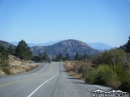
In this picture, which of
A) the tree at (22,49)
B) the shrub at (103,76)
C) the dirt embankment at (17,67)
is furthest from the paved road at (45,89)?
the tree at (22,49)

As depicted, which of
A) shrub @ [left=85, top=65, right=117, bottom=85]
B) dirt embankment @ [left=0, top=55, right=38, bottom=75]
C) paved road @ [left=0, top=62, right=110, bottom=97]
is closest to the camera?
paved road @ [left=0, top=62, right=110, bottom=97]

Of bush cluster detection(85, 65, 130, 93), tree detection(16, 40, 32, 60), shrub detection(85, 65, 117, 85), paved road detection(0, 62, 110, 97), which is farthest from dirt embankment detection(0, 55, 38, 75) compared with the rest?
bush cluster detection(85, 65, 130, 93)

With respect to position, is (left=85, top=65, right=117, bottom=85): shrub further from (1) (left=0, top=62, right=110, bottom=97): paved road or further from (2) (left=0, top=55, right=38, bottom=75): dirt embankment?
(2) (left=0, top=55, right=38, bottom=75): dirt embankment

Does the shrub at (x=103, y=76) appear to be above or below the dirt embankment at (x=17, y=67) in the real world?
below

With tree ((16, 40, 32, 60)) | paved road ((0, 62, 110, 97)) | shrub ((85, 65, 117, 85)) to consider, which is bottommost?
paved road ((0, 62, 110, 97))

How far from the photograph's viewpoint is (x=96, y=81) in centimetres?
3016

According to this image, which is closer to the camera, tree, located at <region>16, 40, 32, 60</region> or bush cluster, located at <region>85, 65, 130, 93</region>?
bush cluster, located at <region>85, 65, 130, 93</region>

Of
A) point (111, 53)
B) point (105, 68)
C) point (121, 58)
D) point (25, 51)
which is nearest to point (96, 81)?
point (105, 68)

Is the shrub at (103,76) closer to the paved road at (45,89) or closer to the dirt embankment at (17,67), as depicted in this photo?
the paved road at (45,89)

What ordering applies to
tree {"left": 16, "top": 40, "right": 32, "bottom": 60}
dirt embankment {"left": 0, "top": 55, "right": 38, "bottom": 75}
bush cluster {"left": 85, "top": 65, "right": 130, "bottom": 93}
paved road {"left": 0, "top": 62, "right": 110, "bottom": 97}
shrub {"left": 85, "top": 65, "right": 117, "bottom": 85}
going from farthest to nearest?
1. tree {"left": 16, "top": 40, "right": 32, "bottom": 60}
2. dirt embankment {"left": 0, "top": 55, "right": 38, "bottom": 75}
3. shrub {"left": 85, "top": 65, "right": 117, "bottom": 85}
4. bush cluster {"left": 85, "top": 65, "right": 130, "bottom": 93}
5. paved road {"left": 0, "top": 62, "right": 110, "bottom": 97}

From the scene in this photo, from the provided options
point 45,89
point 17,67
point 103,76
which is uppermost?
point 17,67

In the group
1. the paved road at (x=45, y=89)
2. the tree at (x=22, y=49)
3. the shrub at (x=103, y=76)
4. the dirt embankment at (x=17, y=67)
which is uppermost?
the tree at (x=22, y=49)

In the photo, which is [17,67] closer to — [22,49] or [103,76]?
[22,49]

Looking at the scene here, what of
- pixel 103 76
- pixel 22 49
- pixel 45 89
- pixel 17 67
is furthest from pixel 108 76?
pixel 22 49
